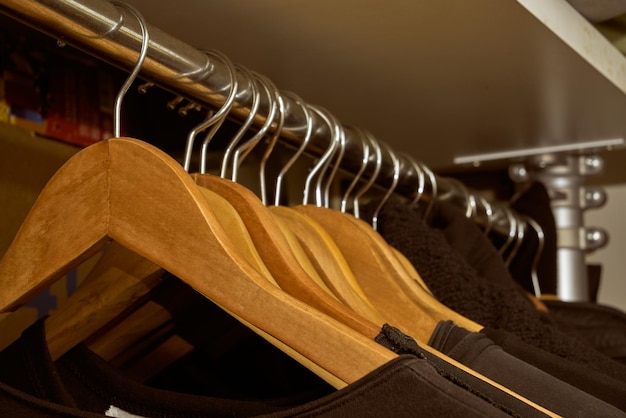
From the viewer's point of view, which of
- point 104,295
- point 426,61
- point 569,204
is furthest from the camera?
point 569,204

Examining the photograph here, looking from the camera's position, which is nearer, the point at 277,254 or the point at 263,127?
the point at 277,254

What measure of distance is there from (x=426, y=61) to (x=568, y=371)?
344 millimetres

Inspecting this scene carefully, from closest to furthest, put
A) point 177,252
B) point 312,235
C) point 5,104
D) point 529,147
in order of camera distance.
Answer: point 177,252 < point 312,235 < point 5,104 < point 529,147

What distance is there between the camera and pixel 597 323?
0.80 meters

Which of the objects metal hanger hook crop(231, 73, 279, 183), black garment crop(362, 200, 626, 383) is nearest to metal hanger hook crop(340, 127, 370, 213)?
black garment crop(362, 200, 626, 383)

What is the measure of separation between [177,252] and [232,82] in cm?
17

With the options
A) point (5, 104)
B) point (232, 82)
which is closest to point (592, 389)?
point (232, 82)

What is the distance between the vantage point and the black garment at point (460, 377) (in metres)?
0.36

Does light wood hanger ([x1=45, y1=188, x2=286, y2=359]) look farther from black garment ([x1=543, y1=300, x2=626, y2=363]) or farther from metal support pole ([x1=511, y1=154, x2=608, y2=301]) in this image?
metal support pole ([x1=511, y1=154, x2=608, y2=301])

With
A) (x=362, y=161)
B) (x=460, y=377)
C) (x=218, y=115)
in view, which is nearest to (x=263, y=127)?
(x=218, y=115)

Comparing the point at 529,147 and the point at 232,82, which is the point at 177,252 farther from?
the point at 529,147

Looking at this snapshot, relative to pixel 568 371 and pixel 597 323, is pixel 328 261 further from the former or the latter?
pixel 597 323

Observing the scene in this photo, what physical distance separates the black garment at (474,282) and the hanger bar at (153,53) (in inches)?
4.0

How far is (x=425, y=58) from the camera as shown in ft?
2.37
